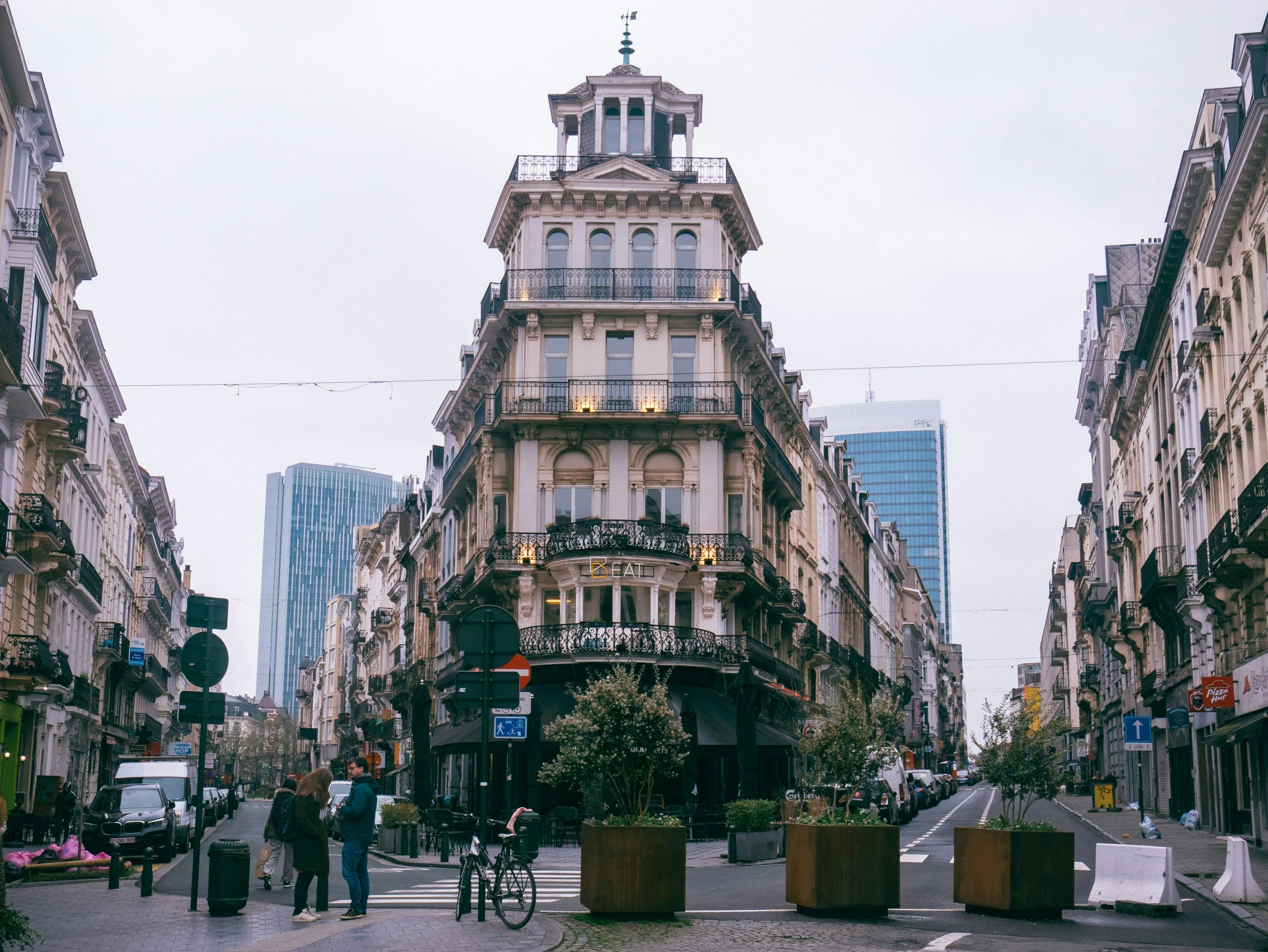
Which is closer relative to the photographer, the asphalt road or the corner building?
the asphalt road

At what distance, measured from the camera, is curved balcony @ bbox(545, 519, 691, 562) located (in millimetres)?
39719

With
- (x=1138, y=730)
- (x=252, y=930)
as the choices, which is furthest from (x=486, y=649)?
(x=1138, y=730)

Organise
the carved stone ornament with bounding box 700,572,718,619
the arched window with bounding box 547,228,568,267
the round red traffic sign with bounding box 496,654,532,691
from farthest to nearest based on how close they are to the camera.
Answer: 1. the arched window with bounding box 547,228,568,267
2. the carved stone ornament with bounding box 700,572,718,619
3. the round red traffic sign with bounding box 496,654,532,691

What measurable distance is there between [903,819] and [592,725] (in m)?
27.1

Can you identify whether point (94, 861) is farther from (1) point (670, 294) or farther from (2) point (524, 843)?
(1) point (670, 294)

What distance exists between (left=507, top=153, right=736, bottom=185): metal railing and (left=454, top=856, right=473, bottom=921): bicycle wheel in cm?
3166

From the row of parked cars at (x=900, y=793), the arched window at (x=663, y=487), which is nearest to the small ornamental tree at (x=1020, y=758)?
the row of parked cars at (x=900, y=793)

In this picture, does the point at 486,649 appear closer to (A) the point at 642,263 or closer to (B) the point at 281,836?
(B) the point at 281,836

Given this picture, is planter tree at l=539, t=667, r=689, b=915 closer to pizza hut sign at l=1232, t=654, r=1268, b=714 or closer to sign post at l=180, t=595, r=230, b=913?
sign post at l=180, t=595, r=230, b=913

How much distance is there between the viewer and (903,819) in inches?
1743

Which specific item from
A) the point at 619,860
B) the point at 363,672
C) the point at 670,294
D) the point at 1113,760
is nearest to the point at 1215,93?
the point at 670,294

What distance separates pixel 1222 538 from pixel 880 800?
37.2ft

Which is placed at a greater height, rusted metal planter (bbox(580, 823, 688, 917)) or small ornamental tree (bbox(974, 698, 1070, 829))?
small ornamental tree (bbox(974, 698, 1070, 829))

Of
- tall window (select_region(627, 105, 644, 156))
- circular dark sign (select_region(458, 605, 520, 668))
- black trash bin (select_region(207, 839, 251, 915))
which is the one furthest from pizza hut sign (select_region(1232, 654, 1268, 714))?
tall window (select_region(627, 105, 644, 156))
